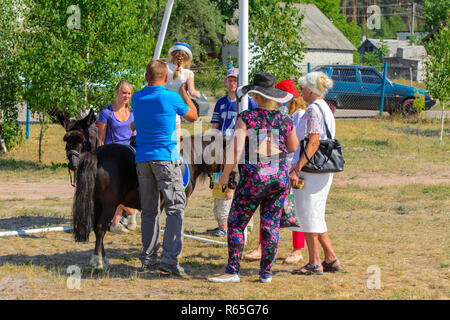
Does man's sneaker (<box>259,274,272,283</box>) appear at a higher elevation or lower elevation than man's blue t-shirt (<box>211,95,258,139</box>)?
lower

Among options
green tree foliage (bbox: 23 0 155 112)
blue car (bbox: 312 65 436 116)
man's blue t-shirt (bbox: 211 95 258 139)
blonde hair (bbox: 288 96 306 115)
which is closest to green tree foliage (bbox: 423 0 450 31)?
blue car (bbox: 312 65 436 116)

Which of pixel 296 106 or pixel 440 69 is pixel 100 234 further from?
pixel 440 69

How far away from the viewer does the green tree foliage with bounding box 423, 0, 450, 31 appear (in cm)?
6197

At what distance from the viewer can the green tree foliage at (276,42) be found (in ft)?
55.2

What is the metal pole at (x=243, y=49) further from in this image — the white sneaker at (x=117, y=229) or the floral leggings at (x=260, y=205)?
the white sneaker at (x=117, y=229)

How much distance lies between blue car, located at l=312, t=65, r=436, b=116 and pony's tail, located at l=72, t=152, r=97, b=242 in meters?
18.0

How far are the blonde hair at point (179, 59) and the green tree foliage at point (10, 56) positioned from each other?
9.12m

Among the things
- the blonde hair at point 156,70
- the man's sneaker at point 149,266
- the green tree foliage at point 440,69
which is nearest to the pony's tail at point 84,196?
the man's sneaker at point 149,266

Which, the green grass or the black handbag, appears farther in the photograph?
the black handbag

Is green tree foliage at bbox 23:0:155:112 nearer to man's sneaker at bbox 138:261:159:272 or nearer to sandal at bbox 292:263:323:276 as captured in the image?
man's sneaker at bbox 138:261:159:272

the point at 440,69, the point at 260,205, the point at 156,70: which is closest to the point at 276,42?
the point at 440,69

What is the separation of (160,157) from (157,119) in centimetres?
37

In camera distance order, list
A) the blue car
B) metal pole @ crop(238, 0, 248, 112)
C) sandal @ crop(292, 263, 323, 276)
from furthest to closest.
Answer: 1. the blue car
2. metal pole @ crop(238, 0, 248, 112)
3. sandal @ crop(292, 263, 323, 276)
